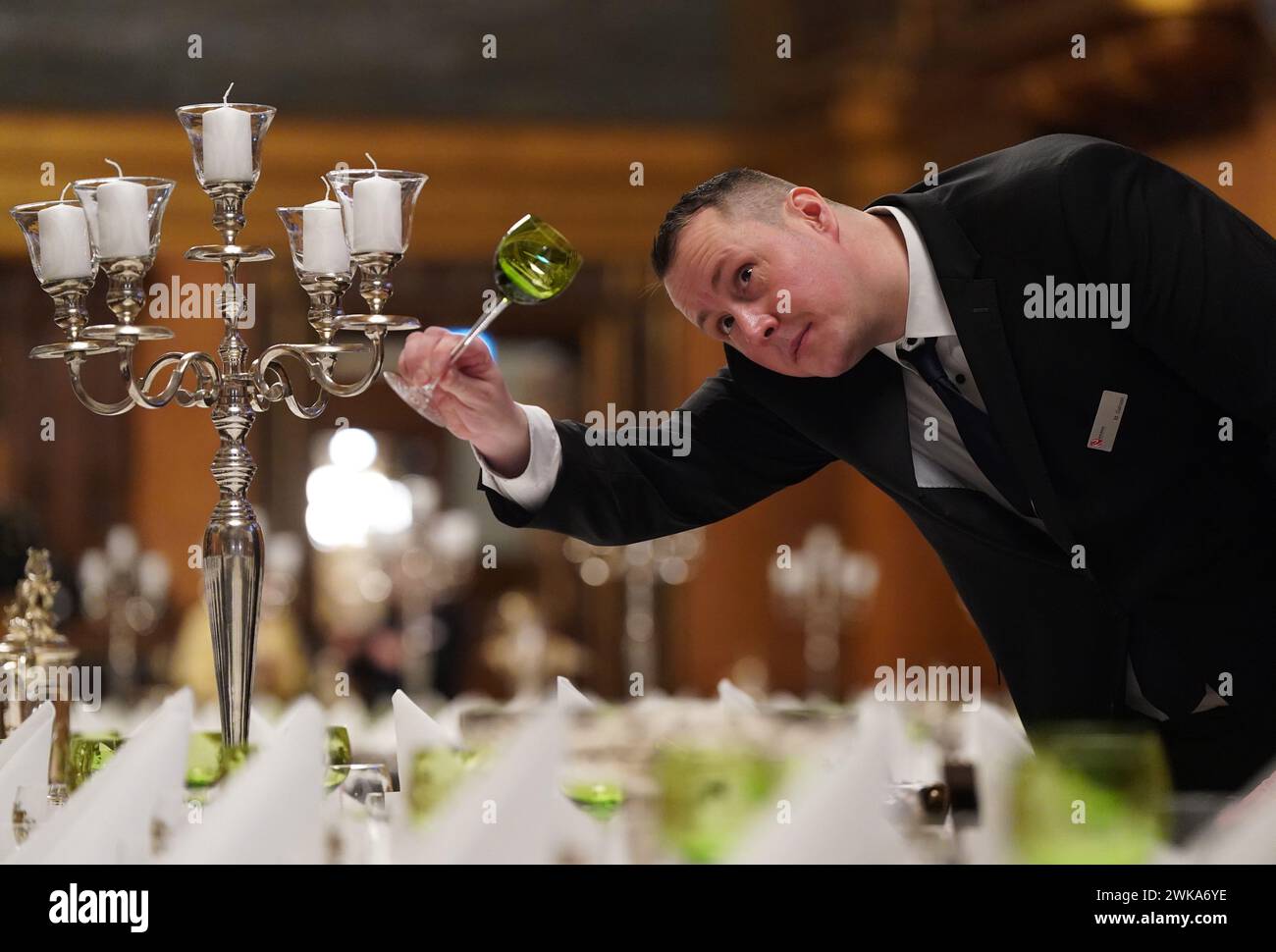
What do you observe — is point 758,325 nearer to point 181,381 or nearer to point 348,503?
point 181,381

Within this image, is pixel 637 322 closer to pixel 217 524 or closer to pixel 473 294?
pixel 473 294

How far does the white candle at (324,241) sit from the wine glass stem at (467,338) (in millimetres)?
186

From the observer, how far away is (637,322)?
732 centimetres

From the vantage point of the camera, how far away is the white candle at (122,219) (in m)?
1.44

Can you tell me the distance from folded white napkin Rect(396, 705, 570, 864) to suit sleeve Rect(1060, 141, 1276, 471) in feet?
3.01

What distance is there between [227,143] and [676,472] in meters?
0.72

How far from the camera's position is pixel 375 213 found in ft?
4.72

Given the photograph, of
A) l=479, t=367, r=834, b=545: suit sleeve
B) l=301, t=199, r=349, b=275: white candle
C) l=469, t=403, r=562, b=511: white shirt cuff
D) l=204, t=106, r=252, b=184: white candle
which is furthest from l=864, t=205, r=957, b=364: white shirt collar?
l=204, t=106, r=252, b=184: white candle

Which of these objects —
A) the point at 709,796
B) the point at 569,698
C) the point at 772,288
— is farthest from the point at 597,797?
the point at 772,288

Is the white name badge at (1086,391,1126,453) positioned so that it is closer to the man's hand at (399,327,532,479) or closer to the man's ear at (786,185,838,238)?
the man's ear at (786,185,838,238)

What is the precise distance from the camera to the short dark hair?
1671 millimetres

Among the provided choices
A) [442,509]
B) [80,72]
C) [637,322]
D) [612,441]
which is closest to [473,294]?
[637,322]

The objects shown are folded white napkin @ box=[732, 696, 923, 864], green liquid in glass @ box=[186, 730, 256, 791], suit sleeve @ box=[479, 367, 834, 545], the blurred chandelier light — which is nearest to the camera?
folded white napkin @ box=[732, 696, 923, 864]

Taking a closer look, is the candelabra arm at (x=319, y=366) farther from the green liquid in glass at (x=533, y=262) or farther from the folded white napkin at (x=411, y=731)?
the folded white napkin at (x=411, y=731)
